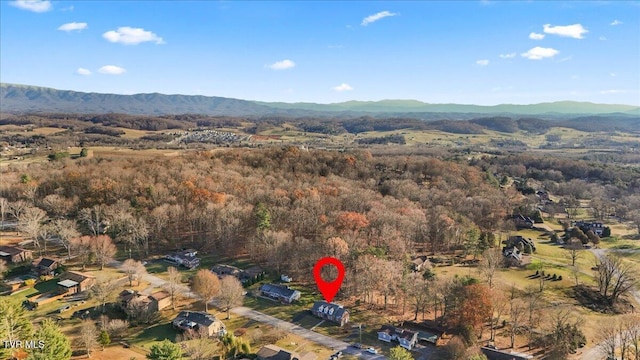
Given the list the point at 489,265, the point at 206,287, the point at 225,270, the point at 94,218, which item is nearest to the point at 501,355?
the point at 489,265

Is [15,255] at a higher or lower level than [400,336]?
higher

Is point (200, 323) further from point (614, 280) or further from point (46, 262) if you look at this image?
point (614, 280)

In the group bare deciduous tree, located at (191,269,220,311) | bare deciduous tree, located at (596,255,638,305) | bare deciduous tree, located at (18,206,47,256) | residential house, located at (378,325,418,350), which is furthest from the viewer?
bare deciduous tree, located at (18,206,47,256)

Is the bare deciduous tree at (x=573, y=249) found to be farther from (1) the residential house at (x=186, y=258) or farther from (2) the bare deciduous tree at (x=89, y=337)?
(2) the bare deciduous tree at (x=89, y=337)

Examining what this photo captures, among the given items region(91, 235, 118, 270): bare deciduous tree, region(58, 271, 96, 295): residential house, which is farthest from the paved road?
region(91, 235, 118, 270): bare deciduous tree

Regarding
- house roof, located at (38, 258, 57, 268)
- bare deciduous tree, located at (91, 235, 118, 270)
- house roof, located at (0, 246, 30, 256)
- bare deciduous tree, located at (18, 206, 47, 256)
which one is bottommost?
house roof, located at (38, 258, 57, 268)

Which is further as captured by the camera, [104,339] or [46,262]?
[46,262]

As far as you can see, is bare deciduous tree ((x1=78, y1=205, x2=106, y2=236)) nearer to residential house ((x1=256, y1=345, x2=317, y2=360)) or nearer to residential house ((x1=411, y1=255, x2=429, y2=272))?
residential house ((x1=256, y1=345, x2=317, y2=360))
